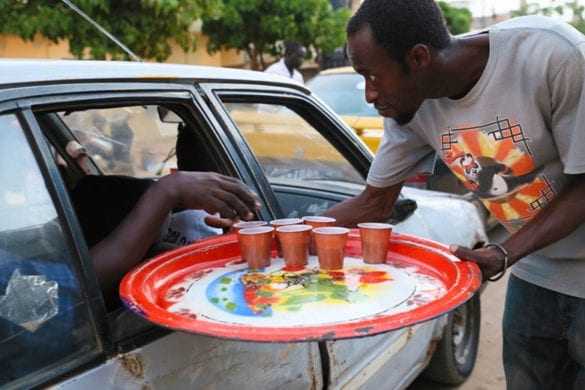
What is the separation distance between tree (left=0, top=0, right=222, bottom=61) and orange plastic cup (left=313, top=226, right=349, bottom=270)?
7.32 metres

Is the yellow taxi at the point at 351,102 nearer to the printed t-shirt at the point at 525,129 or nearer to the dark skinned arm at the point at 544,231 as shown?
the printed t-shirt at the point at 525,129

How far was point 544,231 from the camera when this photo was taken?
1.64m

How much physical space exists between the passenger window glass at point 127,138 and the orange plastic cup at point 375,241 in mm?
1202

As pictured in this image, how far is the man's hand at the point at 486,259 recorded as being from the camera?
1.63 meters

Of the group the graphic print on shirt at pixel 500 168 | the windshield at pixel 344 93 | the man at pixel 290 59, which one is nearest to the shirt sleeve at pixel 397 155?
the graphic print on shirt at pixel 500 168

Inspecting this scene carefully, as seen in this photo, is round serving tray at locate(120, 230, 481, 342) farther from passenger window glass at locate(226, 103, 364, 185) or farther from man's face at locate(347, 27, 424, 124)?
passenger window glass at locate(226, 103, 364, 185)

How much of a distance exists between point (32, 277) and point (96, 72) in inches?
23.7

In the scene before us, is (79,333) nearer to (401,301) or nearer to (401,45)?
(401,301)

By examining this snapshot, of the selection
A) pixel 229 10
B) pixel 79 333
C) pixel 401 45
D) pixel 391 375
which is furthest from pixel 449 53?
pixel 229 10

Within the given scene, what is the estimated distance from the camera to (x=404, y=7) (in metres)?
1.69

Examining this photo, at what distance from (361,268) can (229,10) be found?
37.6ft

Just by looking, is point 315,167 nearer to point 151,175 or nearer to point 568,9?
point 151,175

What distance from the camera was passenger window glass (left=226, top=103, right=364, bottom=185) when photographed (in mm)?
2834

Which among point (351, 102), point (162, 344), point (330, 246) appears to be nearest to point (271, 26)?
point (351, 102)
